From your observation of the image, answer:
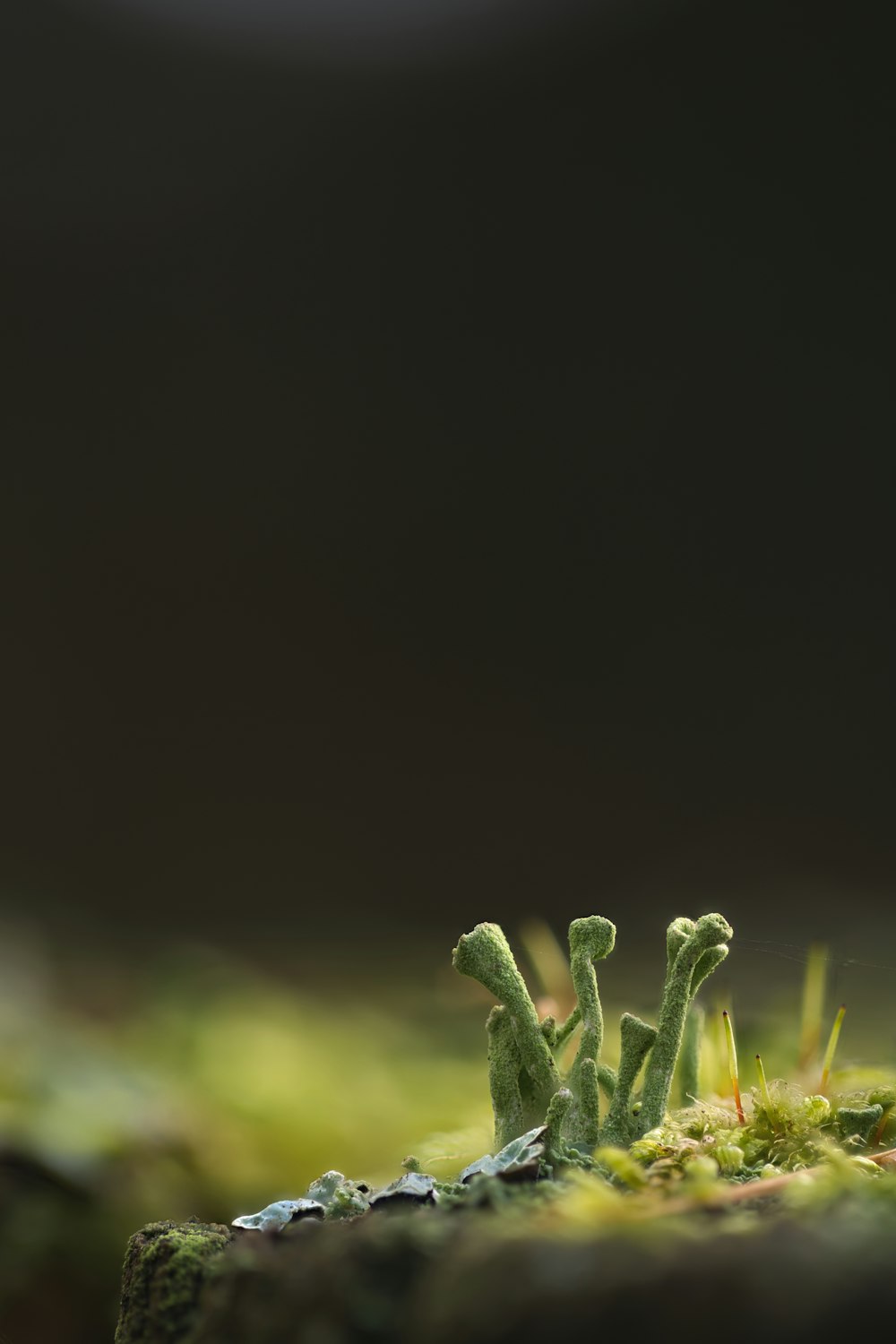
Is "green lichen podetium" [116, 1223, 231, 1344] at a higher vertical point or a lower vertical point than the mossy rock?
higher

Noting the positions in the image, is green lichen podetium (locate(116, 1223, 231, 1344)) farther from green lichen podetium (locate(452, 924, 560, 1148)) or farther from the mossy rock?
green lichen podetium (locate(452, 924, 560, 1148))

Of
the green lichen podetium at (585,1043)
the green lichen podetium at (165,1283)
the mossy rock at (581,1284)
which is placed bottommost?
the mossy rock at (581,1284)

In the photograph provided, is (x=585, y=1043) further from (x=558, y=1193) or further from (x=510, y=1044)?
(x=558, y=1193)

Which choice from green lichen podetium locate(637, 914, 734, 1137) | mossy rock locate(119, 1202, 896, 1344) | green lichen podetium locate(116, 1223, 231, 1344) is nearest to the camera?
mossy rock locate(119, 1202, 896, 1344)

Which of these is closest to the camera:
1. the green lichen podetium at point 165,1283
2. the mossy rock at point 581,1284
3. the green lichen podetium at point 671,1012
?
the mossy rock at point 581,1284

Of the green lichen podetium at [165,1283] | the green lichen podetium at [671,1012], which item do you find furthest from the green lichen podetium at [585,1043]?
the green lichen podetium at [165,1283]

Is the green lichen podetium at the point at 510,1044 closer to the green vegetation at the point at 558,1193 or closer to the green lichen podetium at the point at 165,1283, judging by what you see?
the green vegetation at the point at 558,1193

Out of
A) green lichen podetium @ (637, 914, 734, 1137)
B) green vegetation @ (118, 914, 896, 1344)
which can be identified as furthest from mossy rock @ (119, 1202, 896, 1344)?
green lichen podetium @ (637, 914, 734, 1137)
